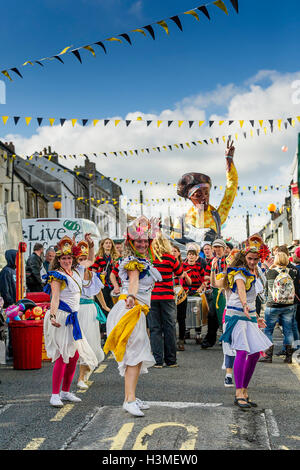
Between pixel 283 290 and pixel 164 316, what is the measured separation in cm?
195

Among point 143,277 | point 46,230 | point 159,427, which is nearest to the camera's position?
point 159,427

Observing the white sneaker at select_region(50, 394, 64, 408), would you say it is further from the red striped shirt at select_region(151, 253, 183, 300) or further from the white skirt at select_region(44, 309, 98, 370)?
the red striped shirt at select_region(151, 253, 183, 300)

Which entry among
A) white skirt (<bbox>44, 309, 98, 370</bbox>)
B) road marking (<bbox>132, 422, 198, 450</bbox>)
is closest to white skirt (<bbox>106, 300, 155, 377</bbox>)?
white skirt (<bbox>44, 309, 98, 370</bbox>)

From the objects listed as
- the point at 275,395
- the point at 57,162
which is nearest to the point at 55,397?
the point at 275,395

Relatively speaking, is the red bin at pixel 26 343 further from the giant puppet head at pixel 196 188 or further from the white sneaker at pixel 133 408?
the giant puppet head at pixel 196 188

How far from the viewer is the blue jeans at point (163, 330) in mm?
8812

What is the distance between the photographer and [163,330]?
9000mm

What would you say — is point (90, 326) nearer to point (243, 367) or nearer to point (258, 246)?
point (243, 367)

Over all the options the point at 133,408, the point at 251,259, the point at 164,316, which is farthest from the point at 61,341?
the point at 164,316

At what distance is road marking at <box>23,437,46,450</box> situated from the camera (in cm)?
466

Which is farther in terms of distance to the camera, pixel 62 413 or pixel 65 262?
pixel 65 262

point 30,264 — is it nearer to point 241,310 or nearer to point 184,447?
point 241,310

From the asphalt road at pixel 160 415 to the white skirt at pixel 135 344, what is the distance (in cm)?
50

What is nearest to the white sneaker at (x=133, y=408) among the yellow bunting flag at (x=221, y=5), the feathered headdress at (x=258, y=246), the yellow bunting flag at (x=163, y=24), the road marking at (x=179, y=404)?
the road marking at (x=179, y=404)
